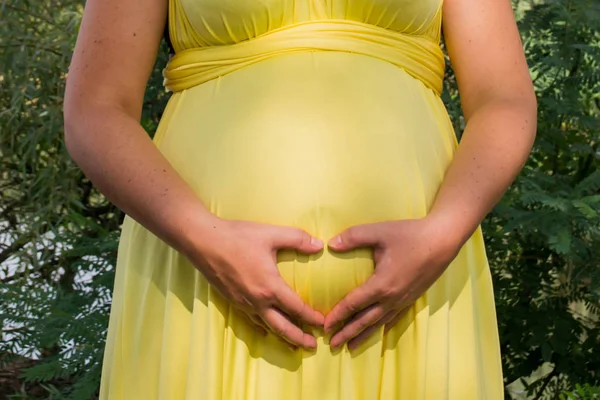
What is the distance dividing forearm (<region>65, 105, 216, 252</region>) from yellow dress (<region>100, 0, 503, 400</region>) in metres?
0.05

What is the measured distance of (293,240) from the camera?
96 cm

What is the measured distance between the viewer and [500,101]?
114 cm

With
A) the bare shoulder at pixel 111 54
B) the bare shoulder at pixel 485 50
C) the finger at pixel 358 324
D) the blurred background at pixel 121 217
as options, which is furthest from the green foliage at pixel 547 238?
the bare shoulder at pixel 111 54

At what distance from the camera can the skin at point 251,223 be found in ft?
3.16

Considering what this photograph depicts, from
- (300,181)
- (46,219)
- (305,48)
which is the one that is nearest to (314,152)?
(300,181)

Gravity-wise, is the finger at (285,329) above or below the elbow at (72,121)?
below

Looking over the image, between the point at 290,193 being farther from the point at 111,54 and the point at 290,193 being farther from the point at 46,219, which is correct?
the point at 46,219

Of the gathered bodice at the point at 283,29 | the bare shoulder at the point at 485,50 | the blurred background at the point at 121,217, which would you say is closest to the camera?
the gathered bodice at the point at 283,29

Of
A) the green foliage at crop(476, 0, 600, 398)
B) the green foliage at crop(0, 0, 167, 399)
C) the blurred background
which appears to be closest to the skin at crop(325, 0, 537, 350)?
the blurred background

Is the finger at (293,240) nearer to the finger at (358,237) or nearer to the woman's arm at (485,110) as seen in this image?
the finger at (358,237)

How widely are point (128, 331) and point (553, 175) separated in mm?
1454

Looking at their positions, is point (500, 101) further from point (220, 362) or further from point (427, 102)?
point (220, 362)

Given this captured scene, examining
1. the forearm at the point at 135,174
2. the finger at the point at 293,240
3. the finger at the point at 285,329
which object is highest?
the forearm at the point at 135,174

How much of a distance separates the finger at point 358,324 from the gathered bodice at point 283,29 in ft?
1.12
